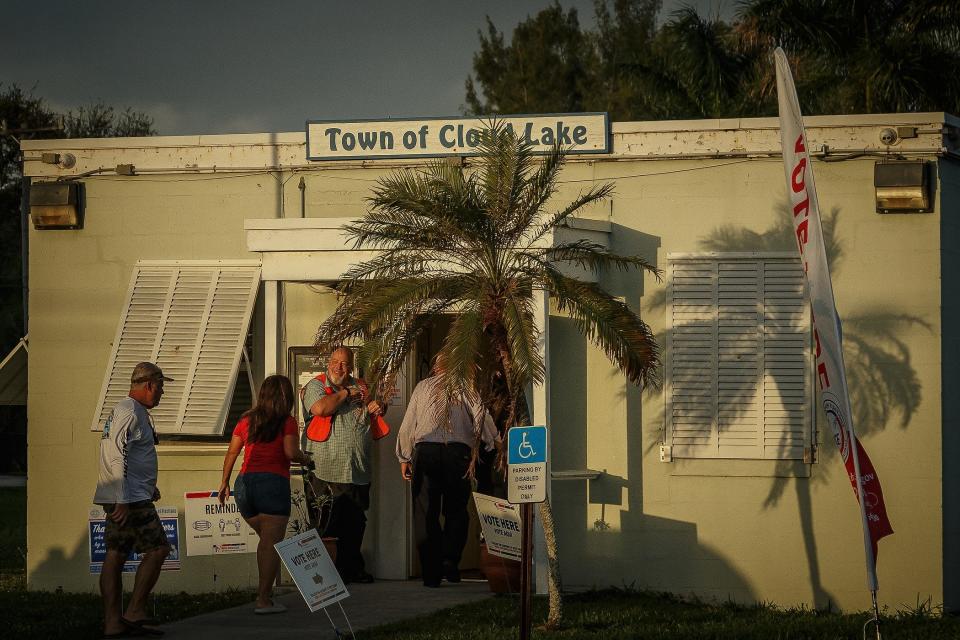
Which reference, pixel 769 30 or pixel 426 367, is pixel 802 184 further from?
pixel 769 30

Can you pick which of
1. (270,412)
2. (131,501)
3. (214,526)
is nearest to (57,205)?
(214,526)

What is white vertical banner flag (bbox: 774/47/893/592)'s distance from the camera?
8430 mm

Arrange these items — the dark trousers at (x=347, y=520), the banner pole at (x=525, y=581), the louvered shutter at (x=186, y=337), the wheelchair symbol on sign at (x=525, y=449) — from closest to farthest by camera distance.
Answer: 1. the banner pole at (x=525, y=581)
2. the wheelchair symbol on sign at (x=525, y=449)
3. the dark trousers at (x=347, y=520)
4. the louvered shutter at (x=186, y=337)

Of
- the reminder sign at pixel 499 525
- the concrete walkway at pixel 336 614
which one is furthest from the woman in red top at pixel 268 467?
the reminder sign at pixel 499 525

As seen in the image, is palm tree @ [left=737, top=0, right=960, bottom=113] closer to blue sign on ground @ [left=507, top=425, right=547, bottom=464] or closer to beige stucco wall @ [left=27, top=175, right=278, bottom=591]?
beige stucco wall @ [left=27, top=175, right=278, bottom=591]

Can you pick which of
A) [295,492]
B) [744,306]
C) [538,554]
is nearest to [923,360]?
[744,306]

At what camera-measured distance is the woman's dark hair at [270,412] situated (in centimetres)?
1013

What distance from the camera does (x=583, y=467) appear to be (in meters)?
12.1

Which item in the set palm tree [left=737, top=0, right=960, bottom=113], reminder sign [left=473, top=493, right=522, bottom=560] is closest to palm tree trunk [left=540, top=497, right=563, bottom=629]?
reminder sign [left=473, top=493, right=522, bottom=560]

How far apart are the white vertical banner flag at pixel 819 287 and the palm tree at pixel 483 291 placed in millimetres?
1350

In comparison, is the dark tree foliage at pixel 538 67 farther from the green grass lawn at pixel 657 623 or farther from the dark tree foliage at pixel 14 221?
the green grass lawn at pixel 657 623

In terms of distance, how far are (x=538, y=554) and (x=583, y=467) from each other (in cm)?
110

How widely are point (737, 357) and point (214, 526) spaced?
14.7ft

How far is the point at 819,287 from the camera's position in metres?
8.48
